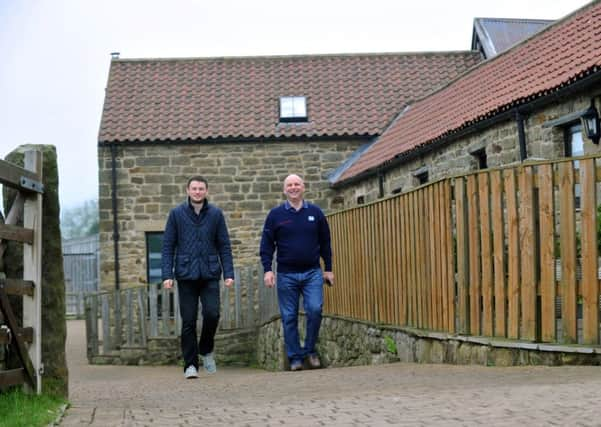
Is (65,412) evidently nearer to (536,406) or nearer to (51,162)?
(51,162)

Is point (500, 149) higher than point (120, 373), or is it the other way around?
point (500, 149)

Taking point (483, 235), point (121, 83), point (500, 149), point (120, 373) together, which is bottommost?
point (120, 373)

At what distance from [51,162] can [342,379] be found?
2910 mm

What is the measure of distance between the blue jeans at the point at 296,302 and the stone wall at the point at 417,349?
0.89m

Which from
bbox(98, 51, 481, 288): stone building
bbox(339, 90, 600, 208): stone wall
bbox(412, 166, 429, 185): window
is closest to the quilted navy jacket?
bbox(339, 90, 600, 208): stone wall

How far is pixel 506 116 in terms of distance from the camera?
1494 cm

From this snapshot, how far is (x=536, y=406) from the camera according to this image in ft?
19.5

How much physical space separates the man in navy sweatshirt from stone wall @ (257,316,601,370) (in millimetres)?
947

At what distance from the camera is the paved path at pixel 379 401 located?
18.9 ft

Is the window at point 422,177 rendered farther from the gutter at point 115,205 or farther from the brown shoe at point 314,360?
the brown shoe at point 314,360

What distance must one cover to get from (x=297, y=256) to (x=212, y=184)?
14350 millimetres

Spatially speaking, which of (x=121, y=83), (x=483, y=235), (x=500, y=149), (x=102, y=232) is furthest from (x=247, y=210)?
(x=483, y=235)

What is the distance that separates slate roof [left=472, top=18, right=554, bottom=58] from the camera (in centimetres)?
2653

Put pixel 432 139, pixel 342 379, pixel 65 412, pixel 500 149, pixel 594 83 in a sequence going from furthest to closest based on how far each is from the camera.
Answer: pixel 432 139
pixel 500 149
pixel 594 83
pixel 342 379
pixel 65 412
